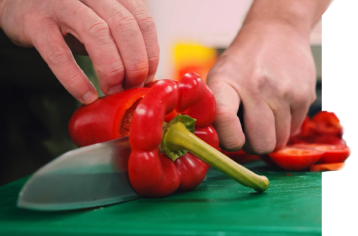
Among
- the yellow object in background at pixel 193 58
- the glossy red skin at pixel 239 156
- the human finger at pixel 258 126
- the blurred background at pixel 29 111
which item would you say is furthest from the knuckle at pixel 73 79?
the yellow object in background at pixel 193 58

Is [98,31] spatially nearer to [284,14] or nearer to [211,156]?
[211,156]

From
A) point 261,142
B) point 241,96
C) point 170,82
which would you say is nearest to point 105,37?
point 170,82

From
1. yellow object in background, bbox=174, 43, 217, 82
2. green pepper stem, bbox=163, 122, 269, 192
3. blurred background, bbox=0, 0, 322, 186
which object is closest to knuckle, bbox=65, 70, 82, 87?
green pepper stem, bbox=163, 122, 269, 192

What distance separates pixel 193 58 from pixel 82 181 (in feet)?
14.3

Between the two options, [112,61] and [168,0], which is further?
[168,0]

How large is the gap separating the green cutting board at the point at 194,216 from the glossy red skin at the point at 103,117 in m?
0.19

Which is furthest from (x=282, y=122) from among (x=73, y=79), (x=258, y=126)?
(x=73, y=79)

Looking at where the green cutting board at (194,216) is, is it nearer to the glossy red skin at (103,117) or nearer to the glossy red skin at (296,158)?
the glossy red skin at (103,117)

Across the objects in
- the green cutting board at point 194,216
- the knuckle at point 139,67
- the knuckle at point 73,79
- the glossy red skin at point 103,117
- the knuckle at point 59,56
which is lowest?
the green cutting board at point 194,216

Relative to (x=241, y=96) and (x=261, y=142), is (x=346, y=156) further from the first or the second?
(x=241, y=96)

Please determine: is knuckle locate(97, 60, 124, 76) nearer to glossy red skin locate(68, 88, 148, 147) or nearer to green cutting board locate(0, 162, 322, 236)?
glossy red skin locate(68, 88, 148, 147)

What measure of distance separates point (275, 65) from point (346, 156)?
0.40m

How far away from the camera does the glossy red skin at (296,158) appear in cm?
117

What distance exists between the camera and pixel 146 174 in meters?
0.77
